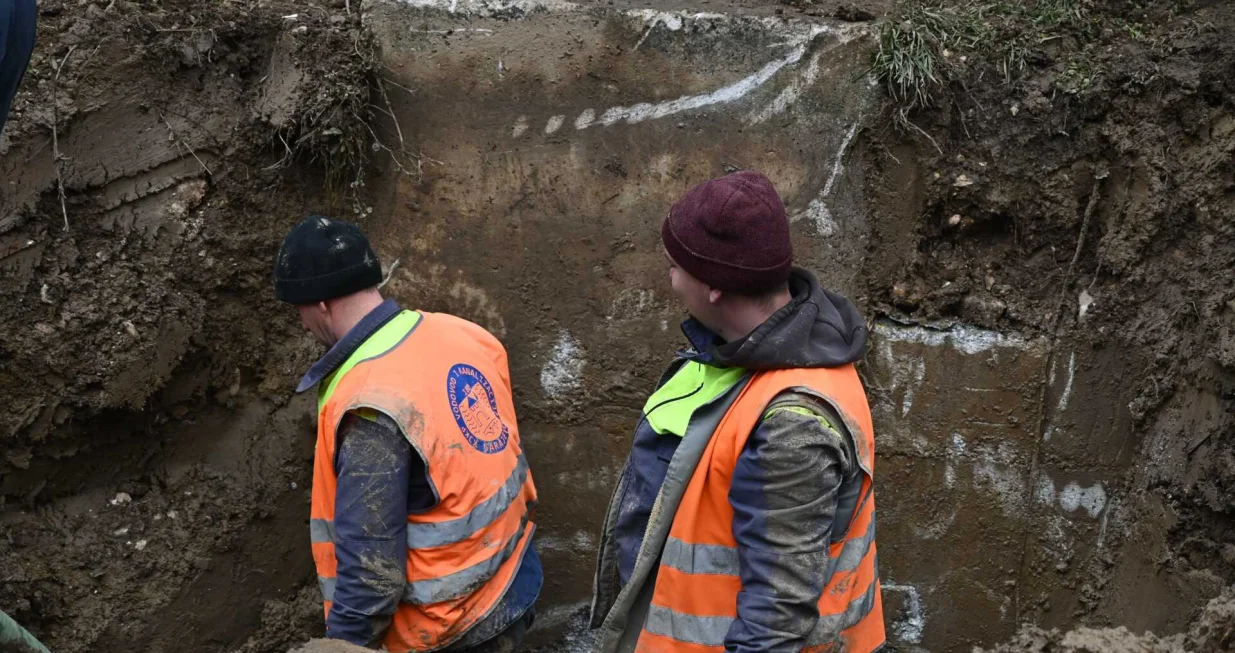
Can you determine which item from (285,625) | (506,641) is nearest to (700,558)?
(506,641)

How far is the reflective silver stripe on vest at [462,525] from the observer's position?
9.53 ft

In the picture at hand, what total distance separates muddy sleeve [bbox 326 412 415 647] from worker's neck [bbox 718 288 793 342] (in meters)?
0.98

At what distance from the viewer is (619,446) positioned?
4301 mm

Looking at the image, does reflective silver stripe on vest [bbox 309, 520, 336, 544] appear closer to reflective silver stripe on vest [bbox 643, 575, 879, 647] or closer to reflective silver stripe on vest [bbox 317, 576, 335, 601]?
reflective silver stripe on vest [bbox 317, 576, 335, 601]

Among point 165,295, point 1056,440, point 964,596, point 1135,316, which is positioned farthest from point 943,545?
point 165,295

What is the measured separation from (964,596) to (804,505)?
2370 mm

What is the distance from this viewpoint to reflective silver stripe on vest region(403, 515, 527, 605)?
115 inches

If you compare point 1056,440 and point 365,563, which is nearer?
point 365,563

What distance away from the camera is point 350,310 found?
9.86ft

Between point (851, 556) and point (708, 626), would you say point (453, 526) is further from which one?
point (851, 556)

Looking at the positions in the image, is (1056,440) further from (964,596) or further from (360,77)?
(360,77)

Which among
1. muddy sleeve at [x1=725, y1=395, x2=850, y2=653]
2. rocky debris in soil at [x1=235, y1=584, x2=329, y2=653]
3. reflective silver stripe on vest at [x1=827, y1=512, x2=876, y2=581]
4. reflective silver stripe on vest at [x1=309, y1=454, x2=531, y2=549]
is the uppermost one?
muddy sleeve at [x1=725, y1=395, x2=850, y2=653]

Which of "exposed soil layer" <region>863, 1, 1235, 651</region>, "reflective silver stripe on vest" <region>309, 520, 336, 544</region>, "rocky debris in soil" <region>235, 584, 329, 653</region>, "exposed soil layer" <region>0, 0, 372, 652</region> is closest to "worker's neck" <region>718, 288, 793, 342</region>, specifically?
"reflective silver stripe on vest" <region>309, 520, 336, 544</region>

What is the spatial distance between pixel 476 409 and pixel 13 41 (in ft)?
4.88
